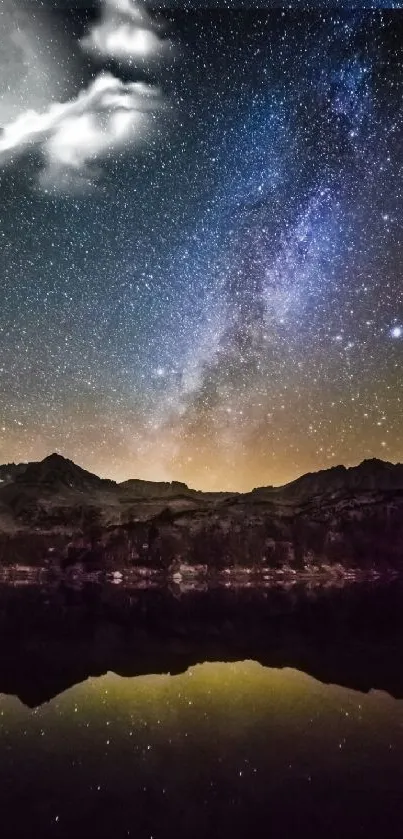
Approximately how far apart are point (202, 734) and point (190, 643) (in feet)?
51.4

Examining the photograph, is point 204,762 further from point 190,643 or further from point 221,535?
point 221,535

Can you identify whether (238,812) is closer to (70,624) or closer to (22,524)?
(70,624)

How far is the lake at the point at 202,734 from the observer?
1104 cm

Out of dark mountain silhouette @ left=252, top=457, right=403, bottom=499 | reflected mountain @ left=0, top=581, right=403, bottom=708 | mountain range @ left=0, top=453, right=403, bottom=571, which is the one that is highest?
dark mountain silhouette @ left=252, top=457, right=403, bottom=499

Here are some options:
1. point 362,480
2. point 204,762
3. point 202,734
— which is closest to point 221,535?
point 362,480

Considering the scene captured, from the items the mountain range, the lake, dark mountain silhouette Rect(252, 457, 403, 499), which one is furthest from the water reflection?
dark mountain silhouette Rect(252, 457, 403, 499)

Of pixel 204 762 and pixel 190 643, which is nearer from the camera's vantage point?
pixel 204 762

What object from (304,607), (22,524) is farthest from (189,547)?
(304,607)

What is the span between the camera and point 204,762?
14.0 metres

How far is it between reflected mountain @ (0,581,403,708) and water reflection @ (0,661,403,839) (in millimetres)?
2545

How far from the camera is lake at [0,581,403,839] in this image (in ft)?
36.2

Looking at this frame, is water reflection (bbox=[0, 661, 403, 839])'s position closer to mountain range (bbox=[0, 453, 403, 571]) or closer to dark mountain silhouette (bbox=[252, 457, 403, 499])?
mountain range (bbox=[0, 453, 403, 571])

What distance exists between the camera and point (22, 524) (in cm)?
14650

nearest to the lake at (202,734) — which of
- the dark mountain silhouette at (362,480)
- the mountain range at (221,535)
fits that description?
the mountain range at (221,535)
